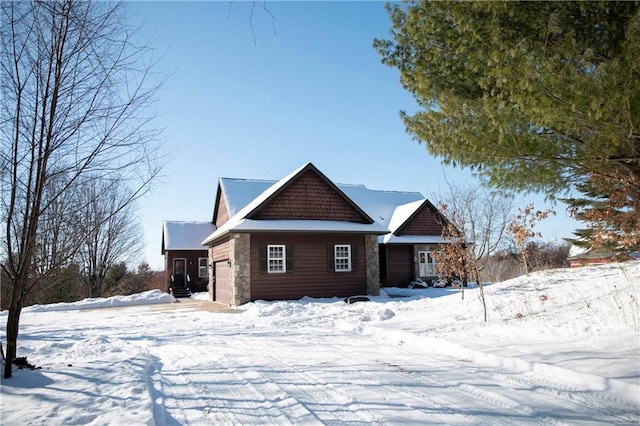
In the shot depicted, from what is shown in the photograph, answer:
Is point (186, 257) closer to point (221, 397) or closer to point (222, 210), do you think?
point (222, 210)

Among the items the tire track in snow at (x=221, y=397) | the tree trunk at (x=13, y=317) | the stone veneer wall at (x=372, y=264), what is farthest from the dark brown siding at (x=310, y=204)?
the tree trunk at (x=13, y=317)

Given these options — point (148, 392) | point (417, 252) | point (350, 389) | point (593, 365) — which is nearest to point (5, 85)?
point (148, 392)

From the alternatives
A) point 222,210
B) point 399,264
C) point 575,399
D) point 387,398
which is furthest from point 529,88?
point 222,210

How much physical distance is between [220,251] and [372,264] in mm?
7476

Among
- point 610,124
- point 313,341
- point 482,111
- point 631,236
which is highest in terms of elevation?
point 482,111

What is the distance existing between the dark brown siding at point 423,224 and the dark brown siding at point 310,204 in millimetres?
5984

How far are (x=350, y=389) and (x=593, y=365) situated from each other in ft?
10.4

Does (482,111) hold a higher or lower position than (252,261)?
higher

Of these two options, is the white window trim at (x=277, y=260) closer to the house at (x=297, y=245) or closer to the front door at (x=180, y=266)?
the house at (x=297, y=245)

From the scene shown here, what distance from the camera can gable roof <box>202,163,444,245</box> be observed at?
61.3 ft

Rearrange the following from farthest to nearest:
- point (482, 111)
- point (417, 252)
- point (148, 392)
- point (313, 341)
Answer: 1. point (417, 252)
2. point (313, 341)
3. point (482, 111)
4. point (148, 392)

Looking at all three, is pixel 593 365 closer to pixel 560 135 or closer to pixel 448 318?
pixel 560 135

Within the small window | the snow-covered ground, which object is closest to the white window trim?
the small window

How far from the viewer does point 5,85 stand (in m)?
5.23
